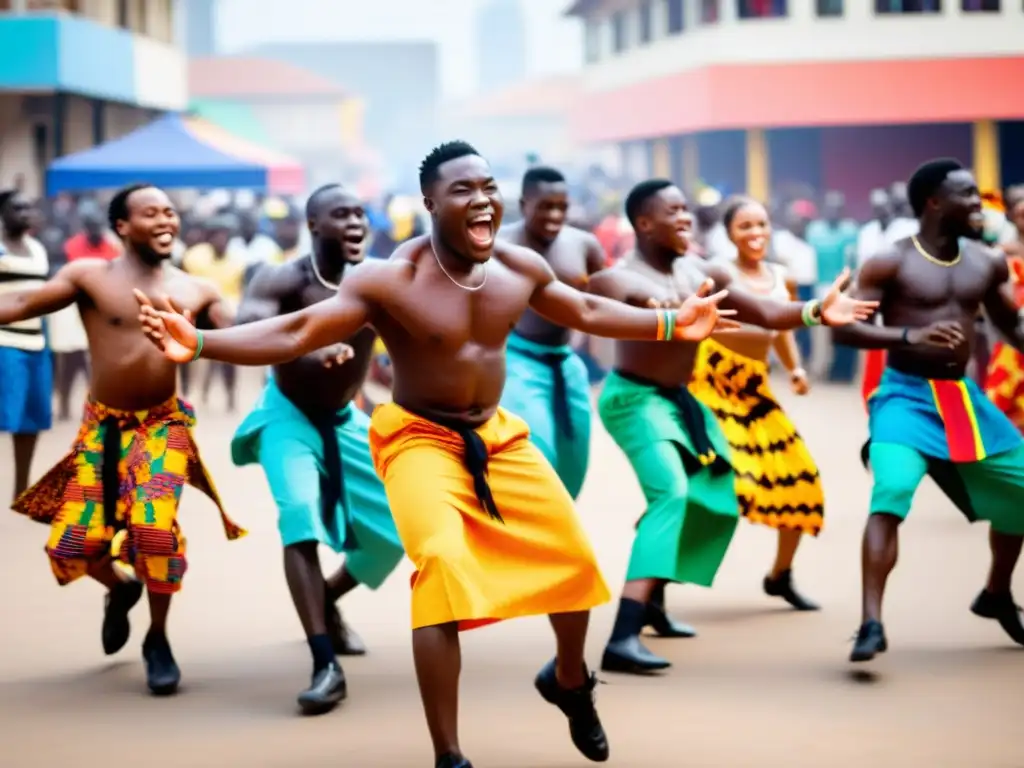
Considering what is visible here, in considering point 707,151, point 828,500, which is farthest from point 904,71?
point 828,500

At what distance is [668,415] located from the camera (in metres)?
7.73

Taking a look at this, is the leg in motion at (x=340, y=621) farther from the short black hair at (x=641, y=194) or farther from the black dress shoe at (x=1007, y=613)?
the black dress shoe at (x=1007, y=613)

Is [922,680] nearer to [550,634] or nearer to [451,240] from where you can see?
[550,634]

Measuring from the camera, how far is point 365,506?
7.59 meters

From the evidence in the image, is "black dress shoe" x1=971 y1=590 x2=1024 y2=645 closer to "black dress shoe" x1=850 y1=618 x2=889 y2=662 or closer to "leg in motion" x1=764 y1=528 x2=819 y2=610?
"black dress shoe" x1=850 y1=618 x2=889 y2=662

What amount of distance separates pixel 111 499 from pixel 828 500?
5.70m

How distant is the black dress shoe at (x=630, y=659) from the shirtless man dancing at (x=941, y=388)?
860 millimetres

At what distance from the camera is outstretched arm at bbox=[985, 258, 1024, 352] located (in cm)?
754

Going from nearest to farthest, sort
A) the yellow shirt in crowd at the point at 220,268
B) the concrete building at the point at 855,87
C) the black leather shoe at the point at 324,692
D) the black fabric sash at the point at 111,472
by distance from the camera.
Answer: the black leather shoe at the point at 324,692 → the black fabric sash at the point at 111,472 → the yellow shirt in crowd at the point at 220,268 → the concrete building at the point at 855,87

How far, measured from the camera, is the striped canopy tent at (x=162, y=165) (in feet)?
69.1

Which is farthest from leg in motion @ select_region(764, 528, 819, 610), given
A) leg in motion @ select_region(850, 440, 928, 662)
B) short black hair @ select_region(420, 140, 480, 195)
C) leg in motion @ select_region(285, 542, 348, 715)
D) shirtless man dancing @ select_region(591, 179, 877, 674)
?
short black hair @ select_region(420, 140, 480, 195)

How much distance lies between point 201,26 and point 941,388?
456 ft

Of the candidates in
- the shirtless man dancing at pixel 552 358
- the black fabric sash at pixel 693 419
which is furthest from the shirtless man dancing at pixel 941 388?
the shirtless man dancing at pixel 552 358

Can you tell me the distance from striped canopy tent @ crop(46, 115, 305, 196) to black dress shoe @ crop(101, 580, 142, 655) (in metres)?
13.7
